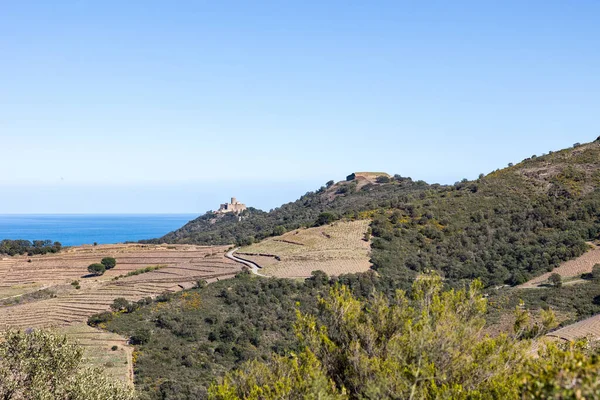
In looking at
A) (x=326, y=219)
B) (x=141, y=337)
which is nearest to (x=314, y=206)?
(x=326, y=219)

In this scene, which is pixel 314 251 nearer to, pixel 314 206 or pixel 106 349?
pixel 106 349

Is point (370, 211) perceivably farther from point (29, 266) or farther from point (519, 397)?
point (519, 397)

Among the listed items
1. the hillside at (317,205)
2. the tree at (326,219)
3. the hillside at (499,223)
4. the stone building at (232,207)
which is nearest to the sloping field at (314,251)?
the tree at (326,219)

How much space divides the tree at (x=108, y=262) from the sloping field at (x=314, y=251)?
14652mm

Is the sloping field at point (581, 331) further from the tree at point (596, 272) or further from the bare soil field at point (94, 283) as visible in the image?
the bare soil field at point (94, 283)

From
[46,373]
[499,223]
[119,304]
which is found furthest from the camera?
[499,223]

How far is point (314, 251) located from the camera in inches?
2329

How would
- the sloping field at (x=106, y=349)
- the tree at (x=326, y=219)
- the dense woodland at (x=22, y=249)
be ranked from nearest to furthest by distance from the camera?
the sloping field at (x=106, y=349) → the tree at (x=326, y=219) → the dense woodland at (x=22, y=249)

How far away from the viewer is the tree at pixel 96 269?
61.8 m

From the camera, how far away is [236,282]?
49875mm

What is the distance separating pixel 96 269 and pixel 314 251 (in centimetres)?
2453

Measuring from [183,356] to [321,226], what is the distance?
35.5 metres

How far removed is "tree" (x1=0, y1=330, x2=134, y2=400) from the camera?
1714 centimetres

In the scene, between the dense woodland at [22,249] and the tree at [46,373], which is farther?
the dense woodland at [22,249]
